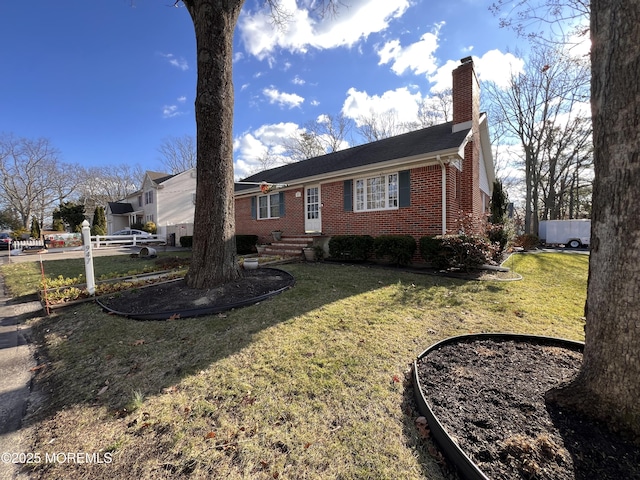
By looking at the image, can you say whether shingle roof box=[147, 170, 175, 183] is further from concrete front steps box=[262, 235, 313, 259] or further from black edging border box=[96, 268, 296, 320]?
black edging border box=[96, 268, 296, 320]

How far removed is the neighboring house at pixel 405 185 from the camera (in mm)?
8250

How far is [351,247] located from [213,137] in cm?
540

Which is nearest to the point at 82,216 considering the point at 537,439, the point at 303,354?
the point at 303,354

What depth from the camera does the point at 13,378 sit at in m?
2.96

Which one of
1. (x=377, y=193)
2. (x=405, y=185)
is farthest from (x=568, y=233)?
(x=377, y=193)

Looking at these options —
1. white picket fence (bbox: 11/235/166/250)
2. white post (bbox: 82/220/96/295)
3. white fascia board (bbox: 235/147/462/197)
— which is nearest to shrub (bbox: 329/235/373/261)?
white fascia board (bbox: 235/147/462/197)

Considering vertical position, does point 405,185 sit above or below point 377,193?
above

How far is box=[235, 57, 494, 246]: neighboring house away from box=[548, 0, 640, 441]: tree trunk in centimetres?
616

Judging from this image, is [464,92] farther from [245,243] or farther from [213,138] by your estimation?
[245,243]

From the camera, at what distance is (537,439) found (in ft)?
5.64

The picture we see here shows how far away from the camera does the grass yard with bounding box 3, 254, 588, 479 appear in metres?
1.80

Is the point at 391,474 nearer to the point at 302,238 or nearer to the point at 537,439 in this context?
the point at 537,439

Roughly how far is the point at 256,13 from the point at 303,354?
398 inches

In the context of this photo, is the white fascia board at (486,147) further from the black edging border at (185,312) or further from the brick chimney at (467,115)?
the black edging border at (185,312)
